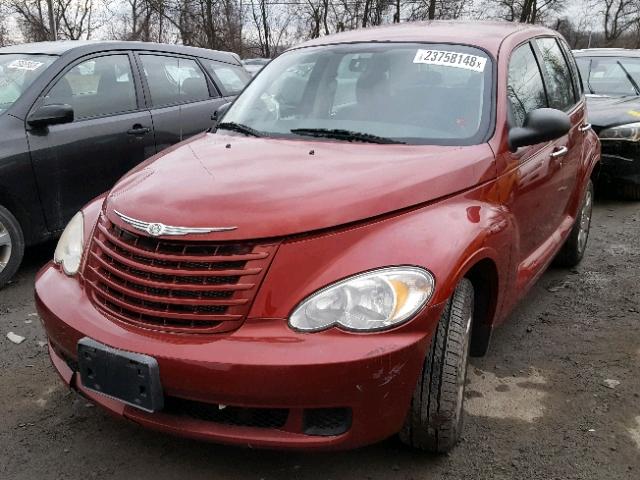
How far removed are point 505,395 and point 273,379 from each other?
1.50m

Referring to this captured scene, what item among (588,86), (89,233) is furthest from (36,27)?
(89,233)

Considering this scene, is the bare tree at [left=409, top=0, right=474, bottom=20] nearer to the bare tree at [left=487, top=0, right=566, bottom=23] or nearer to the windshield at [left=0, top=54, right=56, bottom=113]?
the bare tree at [left=487, top=0, right=566, bottom=23]

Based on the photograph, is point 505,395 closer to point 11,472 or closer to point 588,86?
point 11,472

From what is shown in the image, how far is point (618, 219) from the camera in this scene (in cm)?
643

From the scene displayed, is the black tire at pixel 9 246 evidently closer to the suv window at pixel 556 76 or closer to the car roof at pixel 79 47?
the car roof at pixel 79 47

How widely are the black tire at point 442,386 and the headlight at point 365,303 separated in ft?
0.91

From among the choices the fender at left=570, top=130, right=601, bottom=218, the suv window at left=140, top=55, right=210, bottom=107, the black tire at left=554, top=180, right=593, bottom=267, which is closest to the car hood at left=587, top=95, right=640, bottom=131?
the black tire at left=554, top=180, right=593, bottom=267

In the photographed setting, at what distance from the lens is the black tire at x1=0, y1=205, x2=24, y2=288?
13.8 ft

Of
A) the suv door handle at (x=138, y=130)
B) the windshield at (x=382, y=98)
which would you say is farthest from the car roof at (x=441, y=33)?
the suv door handle at (x=138, y=130)

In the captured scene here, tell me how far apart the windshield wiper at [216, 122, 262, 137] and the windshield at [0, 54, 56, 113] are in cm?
186

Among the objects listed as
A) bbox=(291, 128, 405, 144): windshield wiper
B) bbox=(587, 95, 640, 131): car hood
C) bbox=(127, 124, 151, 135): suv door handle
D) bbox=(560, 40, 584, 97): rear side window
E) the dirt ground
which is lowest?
the dirt ground

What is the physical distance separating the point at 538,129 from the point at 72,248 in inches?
84.1

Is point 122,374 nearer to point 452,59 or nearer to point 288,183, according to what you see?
point 288,183

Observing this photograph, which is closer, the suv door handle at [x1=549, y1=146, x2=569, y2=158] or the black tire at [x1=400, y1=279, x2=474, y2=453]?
the black tire at [x1=400, y1=279, x2=474, y2=453]
